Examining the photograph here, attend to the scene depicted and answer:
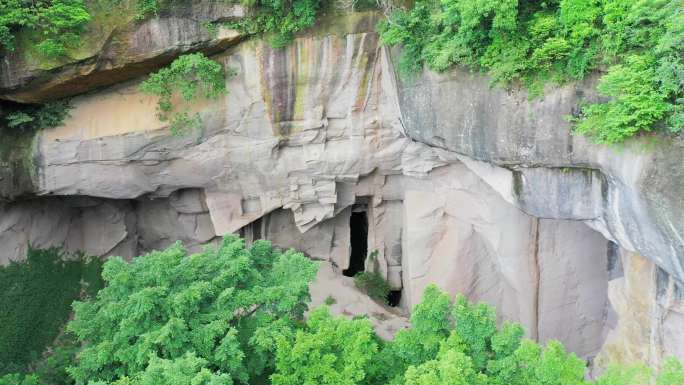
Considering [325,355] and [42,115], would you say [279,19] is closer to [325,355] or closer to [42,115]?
[42,115]

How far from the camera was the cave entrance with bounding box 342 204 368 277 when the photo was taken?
18.2 metres

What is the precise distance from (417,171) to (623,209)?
648 centimetres

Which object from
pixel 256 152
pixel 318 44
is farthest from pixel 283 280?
pixel 318 44

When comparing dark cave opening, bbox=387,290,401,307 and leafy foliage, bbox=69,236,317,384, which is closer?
leafy foliage, bbox=69,236,317,384

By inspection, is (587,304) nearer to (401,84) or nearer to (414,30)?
(401,84)

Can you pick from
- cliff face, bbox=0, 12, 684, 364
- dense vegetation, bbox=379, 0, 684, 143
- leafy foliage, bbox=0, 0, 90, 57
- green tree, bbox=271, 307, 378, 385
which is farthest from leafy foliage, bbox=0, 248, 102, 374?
dense vegetation, bbox=379, 0, 684, 143

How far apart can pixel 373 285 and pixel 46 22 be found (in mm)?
11351

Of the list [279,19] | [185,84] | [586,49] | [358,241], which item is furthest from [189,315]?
[358,241]

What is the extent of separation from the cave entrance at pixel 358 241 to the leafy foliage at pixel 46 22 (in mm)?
10412

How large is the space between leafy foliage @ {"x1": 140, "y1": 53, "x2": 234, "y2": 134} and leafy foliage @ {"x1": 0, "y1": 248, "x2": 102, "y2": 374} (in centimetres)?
570

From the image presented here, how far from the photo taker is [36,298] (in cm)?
1369

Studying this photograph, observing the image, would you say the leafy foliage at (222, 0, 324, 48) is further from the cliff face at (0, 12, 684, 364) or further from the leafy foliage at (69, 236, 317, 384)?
the leafy foliage at (69, 236, 317, 384)

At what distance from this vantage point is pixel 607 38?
7539 mm

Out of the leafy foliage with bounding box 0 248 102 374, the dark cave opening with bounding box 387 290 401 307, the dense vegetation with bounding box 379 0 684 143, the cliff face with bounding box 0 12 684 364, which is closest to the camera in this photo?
the dense vegetation with bounding box 379 0 684 143
